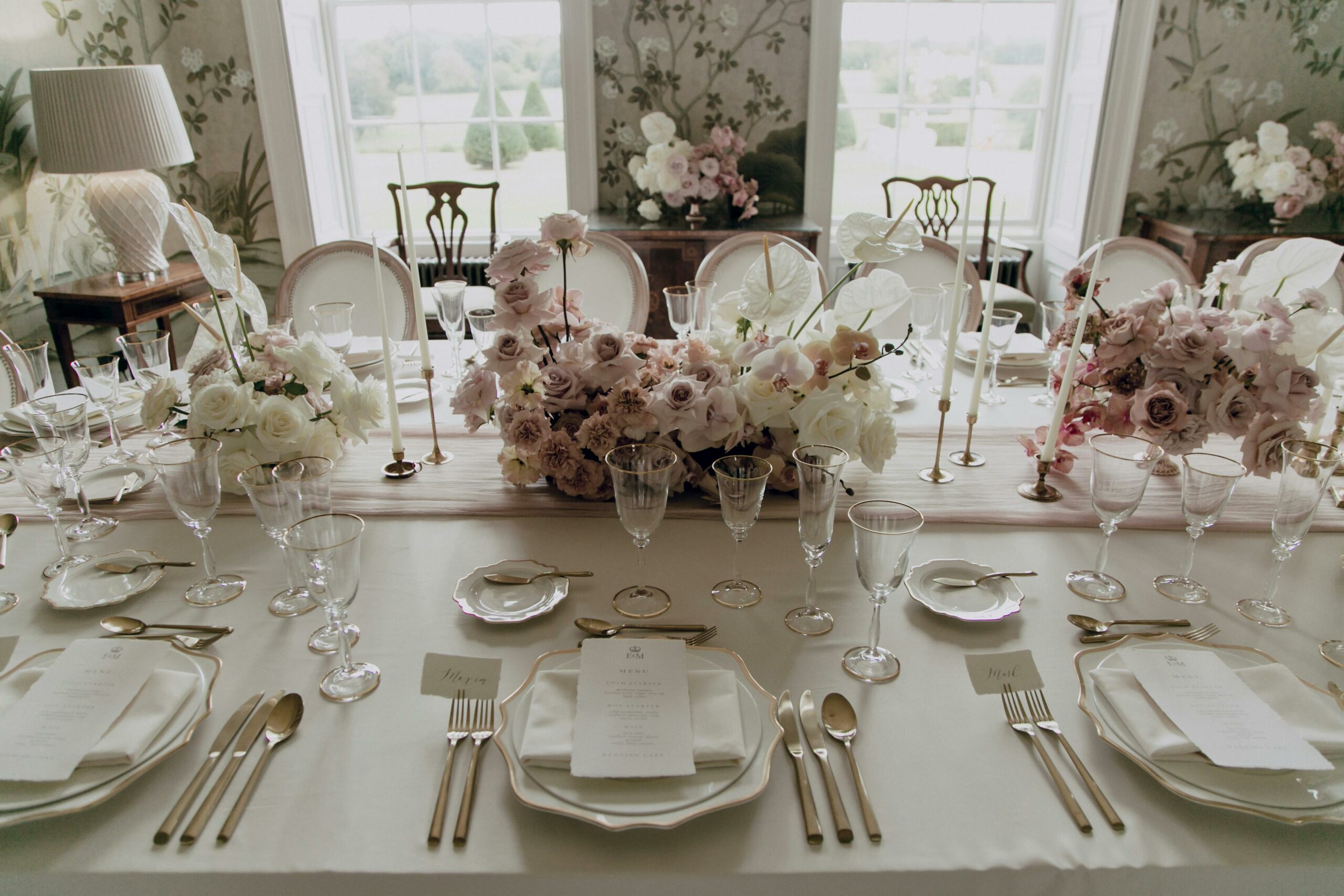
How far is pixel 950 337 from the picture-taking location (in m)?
1.25

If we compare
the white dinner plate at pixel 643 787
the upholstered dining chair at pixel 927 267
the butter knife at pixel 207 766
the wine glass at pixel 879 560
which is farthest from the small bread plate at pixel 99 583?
the upholstered dining chair at pixel 927 267

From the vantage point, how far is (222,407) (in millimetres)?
1182

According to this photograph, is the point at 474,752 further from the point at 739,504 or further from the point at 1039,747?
the point at 1039,747

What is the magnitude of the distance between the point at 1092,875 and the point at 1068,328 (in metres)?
0.88

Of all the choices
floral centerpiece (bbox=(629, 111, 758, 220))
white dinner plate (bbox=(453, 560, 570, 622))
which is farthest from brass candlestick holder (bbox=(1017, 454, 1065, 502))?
floral centerpiece (bbox=(629, 111, 758, 220))

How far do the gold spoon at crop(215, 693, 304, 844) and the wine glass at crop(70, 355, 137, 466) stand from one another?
767 millimetres

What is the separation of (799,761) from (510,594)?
0.43 metres

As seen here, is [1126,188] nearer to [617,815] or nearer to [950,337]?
[950,337]

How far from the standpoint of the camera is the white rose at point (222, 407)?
1.18 metres

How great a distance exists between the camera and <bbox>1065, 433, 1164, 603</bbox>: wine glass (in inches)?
38.2

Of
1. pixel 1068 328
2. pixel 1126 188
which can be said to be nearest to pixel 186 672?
pixel 1068 328

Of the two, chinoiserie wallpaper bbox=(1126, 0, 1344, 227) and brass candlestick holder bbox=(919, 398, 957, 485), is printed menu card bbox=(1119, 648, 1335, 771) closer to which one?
brass candlestick holder bbox=(919, 398, 957, 485)

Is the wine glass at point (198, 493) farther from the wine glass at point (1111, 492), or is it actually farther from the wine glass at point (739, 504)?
the wine glass at point (1111, 492)

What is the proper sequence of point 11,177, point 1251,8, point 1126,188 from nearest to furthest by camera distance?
point 11,177, point 1251,8, point 1126,188
